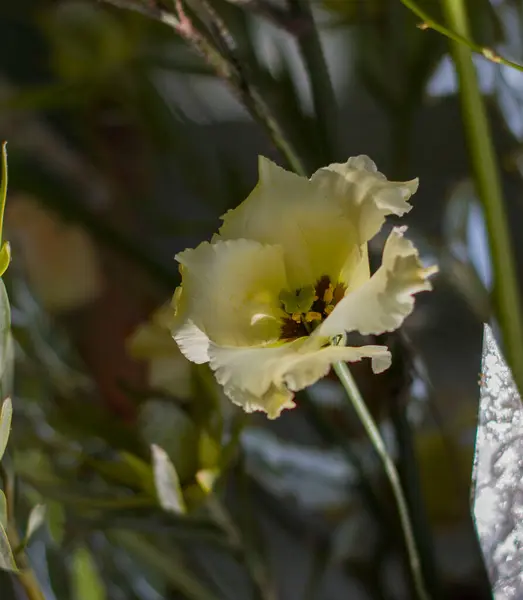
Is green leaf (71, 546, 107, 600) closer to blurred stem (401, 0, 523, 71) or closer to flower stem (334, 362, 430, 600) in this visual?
flower stem (334, 362, 430, 600)

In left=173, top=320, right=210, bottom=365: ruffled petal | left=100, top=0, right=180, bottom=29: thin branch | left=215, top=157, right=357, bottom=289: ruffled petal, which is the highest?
left=100, top=0, right=180, bottom=29: thin branch

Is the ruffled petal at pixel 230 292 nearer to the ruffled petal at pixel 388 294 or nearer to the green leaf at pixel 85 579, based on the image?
the ruffled petal at pixel 388 294

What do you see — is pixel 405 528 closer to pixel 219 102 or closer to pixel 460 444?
pixel 460 444

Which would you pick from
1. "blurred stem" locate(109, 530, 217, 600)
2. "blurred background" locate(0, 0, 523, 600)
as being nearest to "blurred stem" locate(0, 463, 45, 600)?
"blurred background" locate(0, 0, 523, 600)

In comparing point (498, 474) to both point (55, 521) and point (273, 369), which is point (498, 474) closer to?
point (273, 369)

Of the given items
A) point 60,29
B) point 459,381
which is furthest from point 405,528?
point 60,29

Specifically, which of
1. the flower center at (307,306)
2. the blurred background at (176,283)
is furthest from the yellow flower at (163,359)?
the flower center at (307,306)

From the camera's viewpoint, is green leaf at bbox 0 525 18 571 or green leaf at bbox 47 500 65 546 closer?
green leaf at bbox 0 525 18 571
